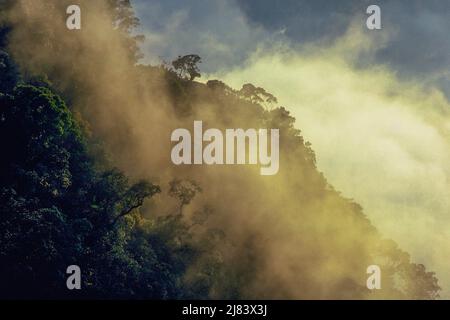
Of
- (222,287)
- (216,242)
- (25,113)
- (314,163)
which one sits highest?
(314,163)

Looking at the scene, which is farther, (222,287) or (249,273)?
(249,273)

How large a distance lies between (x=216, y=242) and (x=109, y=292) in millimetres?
17469

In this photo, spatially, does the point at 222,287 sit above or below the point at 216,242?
below

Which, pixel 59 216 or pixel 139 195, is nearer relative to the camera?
pixel 59 216

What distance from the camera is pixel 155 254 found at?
45.3 m

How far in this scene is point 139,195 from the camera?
45.0 meters

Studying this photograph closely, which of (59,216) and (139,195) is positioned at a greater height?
(139,195)

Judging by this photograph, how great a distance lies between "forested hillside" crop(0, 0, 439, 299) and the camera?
37.2m

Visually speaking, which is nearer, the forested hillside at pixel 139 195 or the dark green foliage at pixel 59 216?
the dark green foliage at pixel 59 216

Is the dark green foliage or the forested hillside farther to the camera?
the forested hillside

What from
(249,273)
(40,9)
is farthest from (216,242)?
(40,9)

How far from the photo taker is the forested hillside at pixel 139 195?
122 ft

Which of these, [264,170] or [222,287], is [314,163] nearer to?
[264,170]
